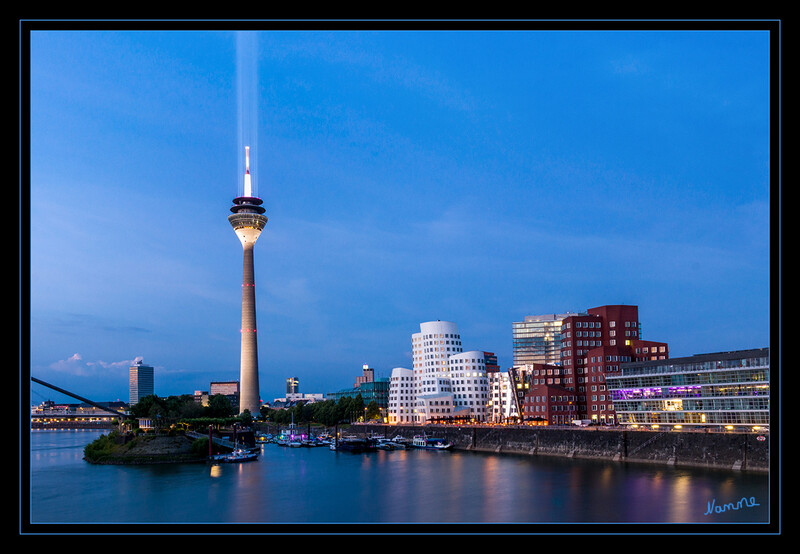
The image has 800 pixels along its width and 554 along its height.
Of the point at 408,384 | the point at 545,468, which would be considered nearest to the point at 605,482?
the point at 545,468

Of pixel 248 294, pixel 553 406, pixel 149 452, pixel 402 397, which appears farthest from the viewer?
pixel 248 294

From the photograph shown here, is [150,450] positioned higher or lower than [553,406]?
lower

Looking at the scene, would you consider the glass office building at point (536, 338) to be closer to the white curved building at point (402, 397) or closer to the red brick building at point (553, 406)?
the white curved building at point (402, 397)

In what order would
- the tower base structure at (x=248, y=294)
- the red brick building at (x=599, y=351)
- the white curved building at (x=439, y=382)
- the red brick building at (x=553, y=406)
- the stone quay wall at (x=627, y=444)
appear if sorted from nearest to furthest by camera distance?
1. the stone quay wall at (x=627, y=444)
2. the red brick building at (x=599, y=351)
3. the red brick building at (x=553, y=406)
4. the white curved building at (x=439, y=382)
5. the tower base structure at (x=248, y=294)

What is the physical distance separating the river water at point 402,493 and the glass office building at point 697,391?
251 inches

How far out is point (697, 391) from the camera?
42.2 meters

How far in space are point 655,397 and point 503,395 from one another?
31.9 metres

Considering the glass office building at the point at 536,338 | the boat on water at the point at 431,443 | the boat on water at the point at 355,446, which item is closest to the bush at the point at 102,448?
the boat on water at the point at 355,446

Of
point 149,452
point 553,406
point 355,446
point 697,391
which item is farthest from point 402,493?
point 553,406

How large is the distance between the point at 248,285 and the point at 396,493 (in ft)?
Result: 224

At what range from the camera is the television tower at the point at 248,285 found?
92.4 metres

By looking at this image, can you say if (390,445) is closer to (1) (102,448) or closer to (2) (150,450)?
(2) (150,450)

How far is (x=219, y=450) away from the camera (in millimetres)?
52500
